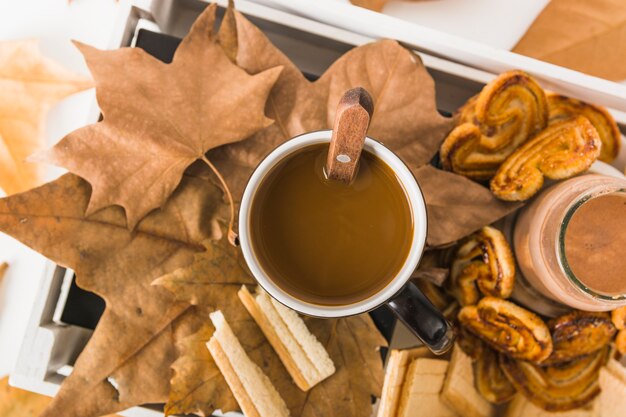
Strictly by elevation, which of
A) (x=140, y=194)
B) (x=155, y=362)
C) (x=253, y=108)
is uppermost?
(x=253, y=108)

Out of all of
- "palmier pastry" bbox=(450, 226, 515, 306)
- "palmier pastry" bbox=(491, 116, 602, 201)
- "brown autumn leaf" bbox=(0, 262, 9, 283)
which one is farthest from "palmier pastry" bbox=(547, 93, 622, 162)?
"brown autumn leaf" bbox=(0, 262, 9, 283)

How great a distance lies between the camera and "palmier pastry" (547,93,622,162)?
0.65 meters

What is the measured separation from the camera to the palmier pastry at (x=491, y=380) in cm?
66

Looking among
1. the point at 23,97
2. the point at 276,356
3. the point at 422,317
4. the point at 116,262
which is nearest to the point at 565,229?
the point at 422,317

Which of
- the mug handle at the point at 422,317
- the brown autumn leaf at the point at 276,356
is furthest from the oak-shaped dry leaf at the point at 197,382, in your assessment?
the mug handle at the point at 422,317

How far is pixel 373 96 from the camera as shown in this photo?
0.64 m

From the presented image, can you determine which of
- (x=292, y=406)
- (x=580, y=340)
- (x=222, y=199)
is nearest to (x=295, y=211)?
(x=222, y=199)

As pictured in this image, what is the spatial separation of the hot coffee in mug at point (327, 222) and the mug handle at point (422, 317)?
0.05 ft

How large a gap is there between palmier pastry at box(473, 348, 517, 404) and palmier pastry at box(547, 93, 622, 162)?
26 centimetres

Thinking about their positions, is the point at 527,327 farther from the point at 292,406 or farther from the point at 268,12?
the point at 268,12

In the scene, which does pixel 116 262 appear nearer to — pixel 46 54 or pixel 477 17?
pixel 46 54

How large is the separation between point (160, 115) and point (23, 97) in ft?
1.00

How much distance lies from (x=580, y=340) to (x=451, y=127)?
0.88ft

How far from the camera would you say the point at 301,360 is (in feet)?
2.04
